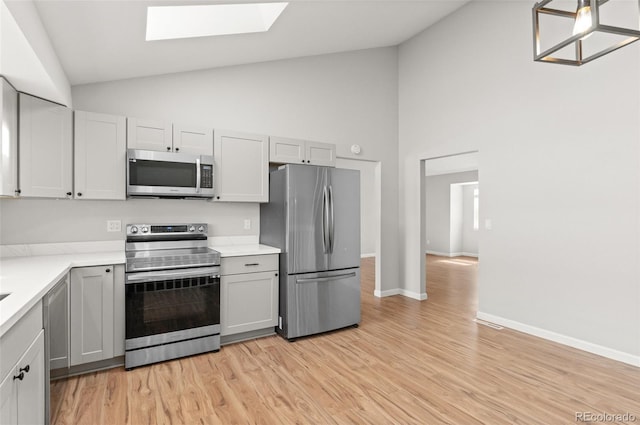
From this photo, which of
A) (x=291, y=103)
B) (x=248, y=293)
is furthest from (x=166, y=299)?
(x=291, y=103)

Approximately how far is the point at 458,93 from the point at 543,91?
105 centimetres

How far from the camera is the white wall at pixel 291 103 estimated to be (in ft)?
10.5

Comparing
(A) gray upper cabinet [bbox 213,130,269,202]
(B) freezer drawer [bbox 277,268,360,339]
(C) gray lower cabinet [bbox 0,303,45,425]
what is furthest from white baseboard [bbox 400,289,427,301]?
(C) gray lower cabinet [bbox 0,303,45,425]

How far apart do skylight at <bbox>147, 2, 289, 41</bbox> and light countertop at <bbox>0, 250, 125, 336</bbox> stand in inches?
68.2

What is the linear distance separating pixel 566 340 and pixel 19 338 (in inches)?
161

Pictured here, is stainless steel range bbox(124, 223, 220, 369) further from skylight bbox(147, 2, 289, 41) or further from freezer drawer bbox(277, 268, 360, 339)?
skylight bbox(147, 2, 289, 41)

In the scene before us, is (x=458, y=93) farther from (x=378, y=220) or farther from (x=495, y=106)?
(x=378, y=220)

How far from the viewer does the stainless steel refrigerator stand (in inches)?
131

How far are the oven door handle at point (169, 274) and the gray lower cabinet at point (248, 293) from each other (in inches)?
5.7

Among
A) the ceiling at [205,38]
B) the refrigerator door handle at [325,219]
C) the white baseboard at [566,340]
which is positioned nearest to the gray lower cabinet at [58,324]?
the ceiling at [205,38]

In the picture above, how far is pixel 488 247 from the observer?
3945 millimetres

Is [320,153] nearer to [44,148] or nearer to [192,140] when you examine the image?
[192,140]

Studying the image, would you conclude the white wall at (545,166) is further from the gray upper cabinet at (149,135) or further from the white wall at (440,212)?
the white wall at (440,212)

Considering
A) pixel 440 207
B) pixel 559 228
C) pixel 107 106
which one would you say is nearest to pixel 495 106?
pixel 559 228
